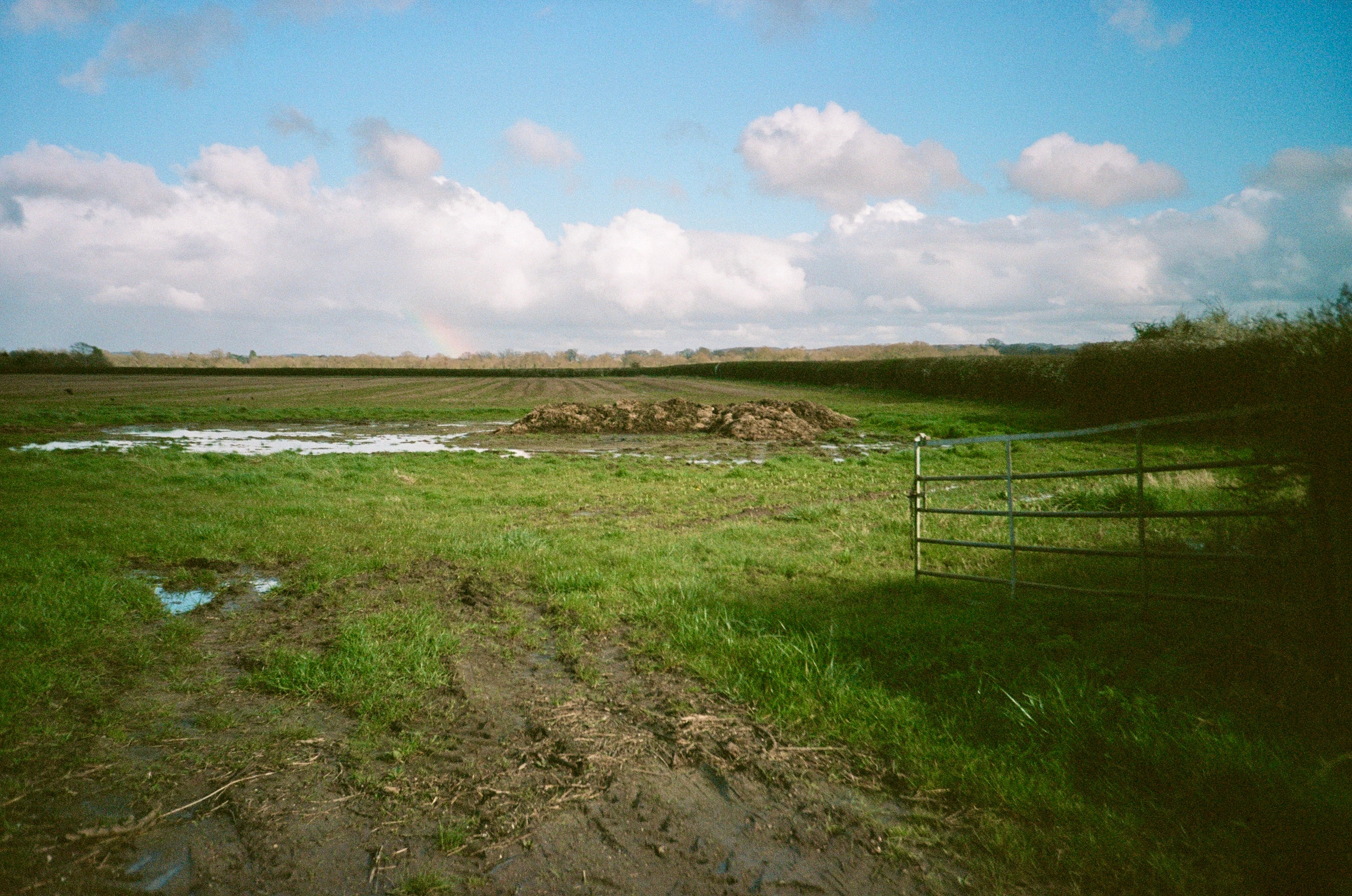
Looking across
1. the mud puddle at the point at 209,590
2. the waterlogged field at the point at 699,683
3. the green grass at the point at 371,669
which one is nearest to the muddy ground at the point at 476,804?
the waterlogged field at the point at 699,683

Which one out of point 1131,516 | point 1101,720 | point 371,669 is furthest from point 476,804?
point 1131,516

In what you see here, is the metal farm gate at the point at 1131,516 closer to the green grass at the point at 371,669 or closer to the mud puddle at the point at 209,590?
the green grass at the point at 371,669

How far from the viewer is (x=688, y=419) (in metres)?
29.3

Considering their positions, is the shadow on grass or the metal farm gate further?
the metal farm gate

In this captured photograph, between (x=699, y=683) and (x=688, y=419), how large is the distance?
24333 mm

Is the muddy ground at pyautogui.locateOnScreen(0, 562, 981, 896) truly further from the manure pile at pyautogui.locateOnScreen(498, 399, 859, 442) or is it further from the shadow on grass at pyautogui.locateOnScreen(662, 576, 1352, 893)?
the manure pile at pyautogui.locateOnScreen(498, 399, 859, 442)

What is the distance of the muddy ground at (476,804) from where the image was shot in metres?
3.10

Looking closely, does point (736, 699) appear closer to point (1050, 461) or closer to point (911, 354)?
point (1050, 461)

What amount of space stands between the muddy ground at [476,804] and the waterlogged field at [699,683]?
1.1 inches

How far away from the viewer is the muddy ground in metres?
3.10

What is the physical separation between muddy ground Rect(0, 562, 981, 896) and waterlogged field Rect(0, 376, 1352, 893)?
3cm

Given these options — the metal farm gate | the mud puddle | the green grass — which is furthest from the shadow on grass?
the mud puddle

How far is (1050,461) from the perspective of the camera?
56.7 feet

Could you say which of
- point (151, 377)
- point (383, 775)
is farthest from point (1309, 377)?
point (151, 377)
